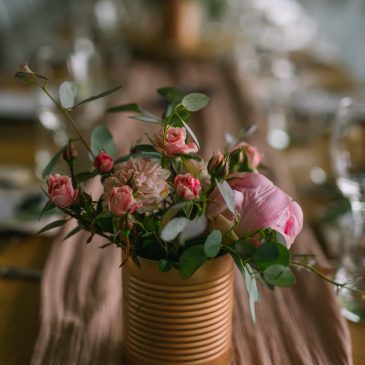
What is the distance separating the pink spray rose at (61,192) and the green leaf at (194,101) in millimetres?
122

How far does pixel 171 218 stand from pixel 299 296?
0.30m

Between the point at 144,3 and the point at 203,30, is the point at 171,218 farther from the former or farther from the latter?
the point at 144,3

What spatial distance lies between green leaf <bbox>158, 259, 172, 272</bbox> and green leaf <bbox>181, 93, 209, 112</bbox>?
0.14m

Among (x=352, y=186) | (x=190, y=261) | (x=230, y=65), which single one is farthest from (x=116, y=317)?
(x=230, y=65)

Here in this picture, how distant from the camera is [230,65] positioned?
1.86m

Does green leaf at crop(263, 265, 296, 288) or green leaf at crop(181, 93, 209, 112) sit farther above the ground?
green leaf at crop(181, 93, 209, 112)

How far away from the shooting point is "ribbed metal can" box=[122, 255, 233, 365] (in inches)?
22.6

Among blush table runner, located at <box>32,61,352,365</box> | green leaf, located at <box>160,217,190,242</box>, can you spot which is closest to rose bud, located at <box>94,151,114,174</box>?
green leaf, located at <box>160,217,190,242</box>

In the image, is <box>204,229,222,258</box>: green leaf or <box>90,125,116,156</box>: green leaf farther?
<box>90,125,116,156</box>: green leaf

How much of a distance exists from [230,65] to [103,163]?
1.33m

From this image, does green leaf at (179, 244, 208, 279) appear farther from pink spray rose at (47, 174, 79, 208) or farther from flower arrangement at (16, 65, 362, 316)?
pink spray rose at (47, 174, 79, 208)

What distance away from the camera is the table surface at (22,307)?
68cm

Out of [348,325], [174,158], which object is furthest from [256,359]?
[174,158]

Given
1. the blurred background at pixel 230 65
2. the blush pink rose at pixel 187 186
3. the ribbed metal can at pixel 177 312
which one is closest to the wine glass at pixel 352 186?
the blurred background at pixel 230 65
